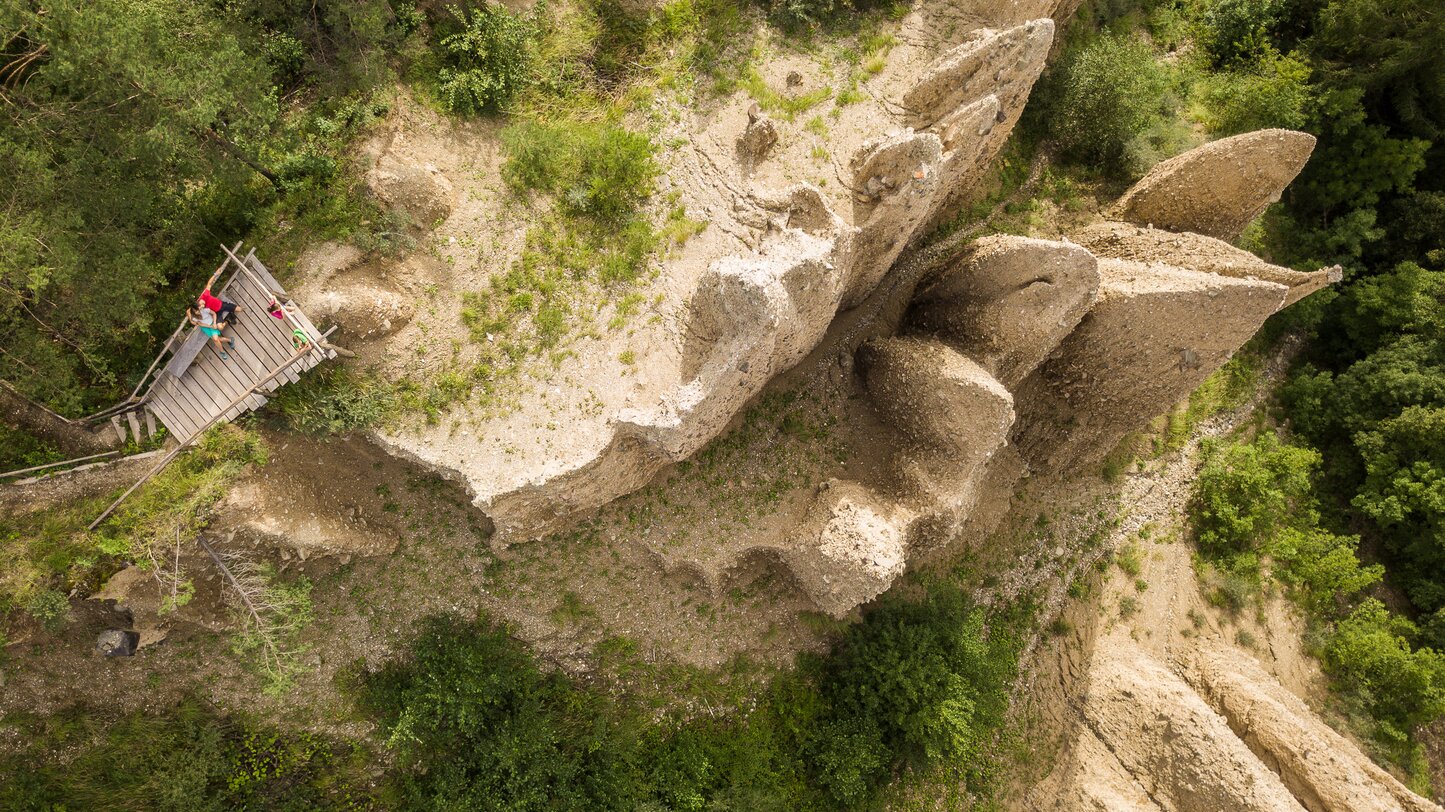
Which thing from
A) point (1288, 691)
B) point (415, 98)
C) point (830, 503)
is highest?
point (415, 98)

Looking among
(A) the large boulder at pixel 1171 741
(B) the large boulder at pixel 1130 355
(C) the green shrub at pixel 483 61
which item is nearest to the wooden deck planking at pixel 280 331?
(C) the green shrub at pixel 483 61

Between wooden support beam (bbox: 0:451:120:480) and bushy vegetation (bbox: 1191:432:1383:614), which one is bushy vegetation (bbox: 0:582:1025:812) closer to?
wooden support beam (bbox: 0:451:120:480)

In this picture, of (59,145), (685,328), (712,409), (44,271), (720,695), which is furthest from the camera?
(720,695)

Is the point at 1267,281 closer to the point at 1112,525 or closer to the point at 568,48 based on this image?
the point at 1112,525

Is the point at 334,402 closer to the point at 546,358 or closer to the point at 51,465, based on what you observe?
the point at 546,358

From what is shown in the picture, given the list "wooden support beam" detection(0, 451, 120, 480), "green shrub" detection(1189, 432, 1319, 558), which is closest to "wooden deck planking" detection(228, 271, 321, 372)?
"wooden support beam" detection(0, 451, 120, 480)

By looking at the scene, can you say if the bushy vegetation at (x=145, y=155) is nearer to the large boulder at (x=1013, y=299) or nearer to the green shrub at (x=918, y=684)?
the large boulder at (x=1013, y=299)

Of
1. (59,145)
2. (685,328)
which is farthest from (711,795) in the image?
(59,145)
